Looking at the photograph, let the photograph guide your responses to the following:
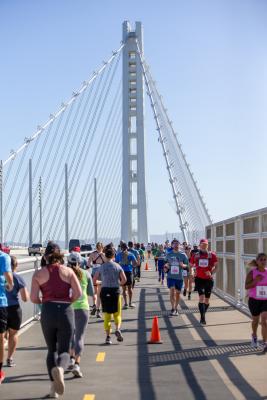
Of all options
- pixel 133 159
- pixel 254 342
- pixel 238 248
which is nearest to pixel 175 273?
pixel 238 248

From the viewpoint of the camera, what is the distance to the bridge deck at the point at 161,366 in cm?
750

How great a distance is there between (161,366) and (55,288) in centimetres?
240

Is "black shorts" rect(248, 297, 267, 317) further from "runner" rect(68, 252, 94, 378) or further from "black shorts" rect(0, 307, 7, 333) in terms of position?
"black shorts" rect(0, 307, 7, 333)

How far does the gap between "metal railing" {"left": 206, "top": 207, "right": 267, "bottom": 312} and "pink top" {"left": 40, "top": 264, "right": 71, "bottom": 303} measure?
22.6ft

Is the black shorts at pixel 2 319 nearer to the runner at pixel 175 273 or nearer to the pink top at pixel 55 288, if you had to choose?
the pink top at pixel 55 288

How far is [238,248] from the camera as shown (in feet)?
56.4

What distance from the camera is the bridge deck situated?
24.6 feet

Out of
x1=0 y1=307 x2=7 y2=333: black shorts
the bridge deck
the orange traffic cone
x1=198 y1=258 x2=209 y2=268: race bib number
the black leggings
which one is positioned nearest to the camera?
the black leggings

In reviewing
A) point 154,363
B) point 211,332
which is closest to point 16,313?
point 154,363

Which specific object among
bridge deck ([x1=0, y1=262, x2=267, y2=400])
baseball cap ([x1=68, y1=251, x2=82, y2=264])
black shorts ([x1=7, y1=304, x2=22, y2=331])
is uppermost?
baseball cap ([x1=68, y1=251, x2=82, y2=264])

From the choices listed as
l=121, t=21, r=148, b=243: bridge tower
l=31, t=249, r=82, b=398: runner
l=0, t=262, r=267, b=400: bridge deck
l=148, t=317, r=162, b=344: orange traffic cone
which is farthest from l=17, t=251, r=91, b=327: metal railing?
A: l=121, t=21, r=148, b=243: bridge tower

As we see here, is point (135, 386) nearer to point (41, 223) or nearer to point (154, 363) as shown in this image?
point (154, 363)

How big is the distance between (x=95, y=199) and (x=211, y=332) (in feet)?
238

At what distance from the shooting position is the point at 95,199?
84.8 meters
